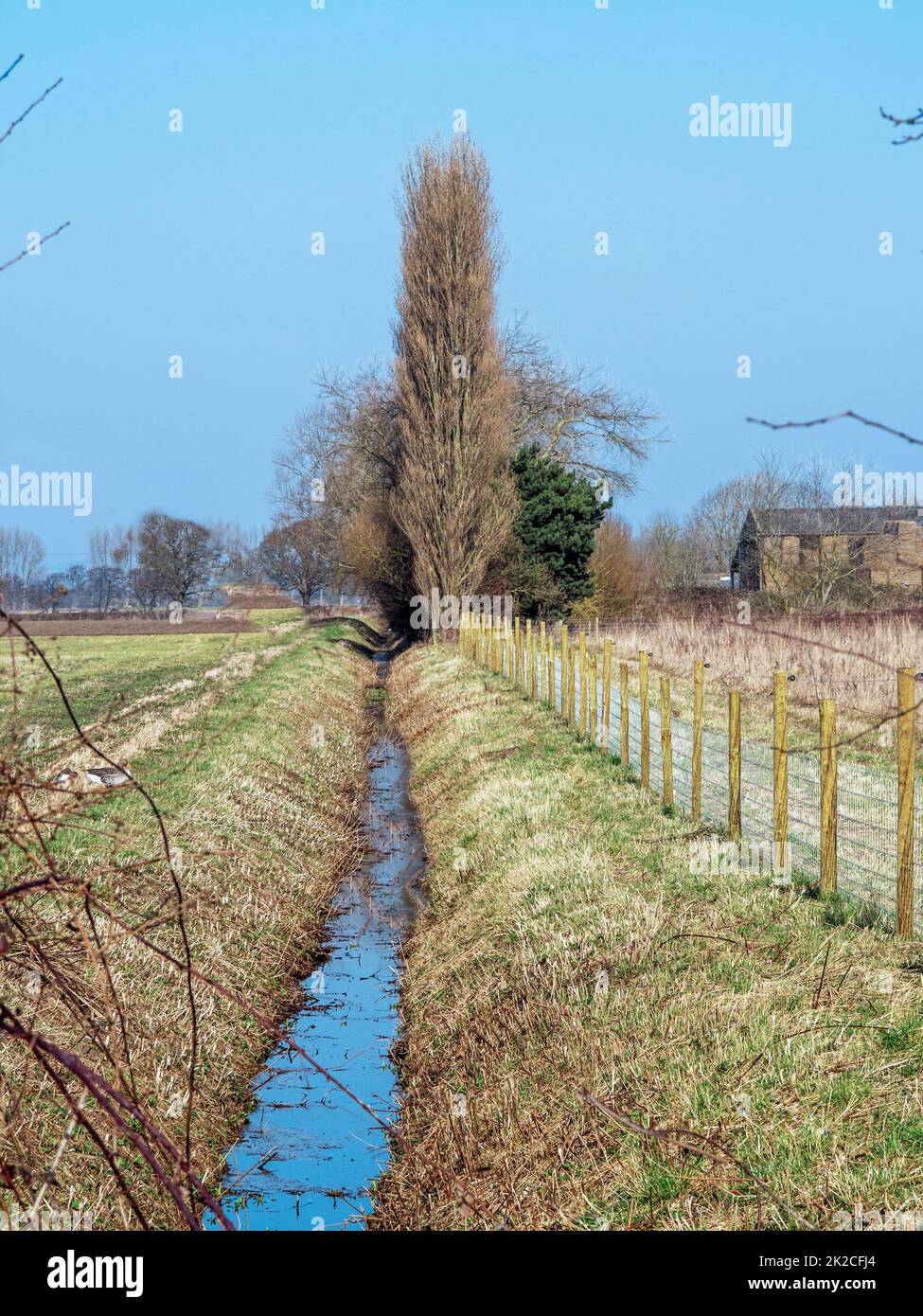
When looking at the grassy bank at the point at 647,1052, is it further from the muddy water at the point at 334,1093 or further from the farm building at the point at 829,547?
the farm building at the point at 829,547

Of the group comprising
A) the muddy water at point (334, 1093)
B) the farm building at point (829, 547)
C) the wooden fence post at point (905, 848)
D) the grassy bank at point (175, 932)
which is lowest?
the muddy water at point (334, 1093)

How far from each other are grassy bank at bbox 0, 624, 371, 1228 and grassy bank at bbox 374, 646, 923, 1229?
3.26 ft

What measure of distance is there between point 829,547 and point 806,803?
3292 centimetres

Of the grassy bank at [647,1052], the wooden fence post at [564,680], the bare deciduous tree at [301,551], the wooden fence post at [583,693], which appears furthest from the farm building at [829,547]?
the grassy bank at [647,1052]

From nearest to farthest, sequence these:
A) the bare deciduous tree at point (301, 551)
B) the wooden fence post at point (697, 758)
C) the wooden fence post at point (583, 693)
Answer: the wooden fence post at point (697, 758)
the wooden fence post at point (583, 693)
the bare deciduous tree at point (301, 551)

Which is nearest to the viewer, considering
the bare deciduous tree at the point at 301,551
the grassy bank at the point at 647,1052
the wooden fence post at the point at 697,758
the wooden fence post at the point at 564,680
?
the grassy bank at the point at 647,1052

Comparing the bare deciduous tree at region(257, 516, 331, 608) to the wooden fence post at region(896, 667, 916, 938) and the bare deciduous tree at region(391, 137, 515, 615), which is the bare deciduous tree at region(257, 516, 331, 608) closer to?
the bare deciduous tree at region(391, 137, 515, 615)

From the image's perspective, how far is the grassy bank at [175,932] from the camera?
9.65 feet

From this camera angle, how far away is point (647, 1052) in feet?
17.6

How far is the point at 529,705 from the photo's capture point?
60.3ft

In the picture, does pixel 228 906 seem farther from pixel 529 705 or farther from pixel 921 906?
pixel 529 705

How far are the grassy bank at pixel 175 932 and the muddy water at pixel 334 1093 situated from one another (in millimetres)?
178
